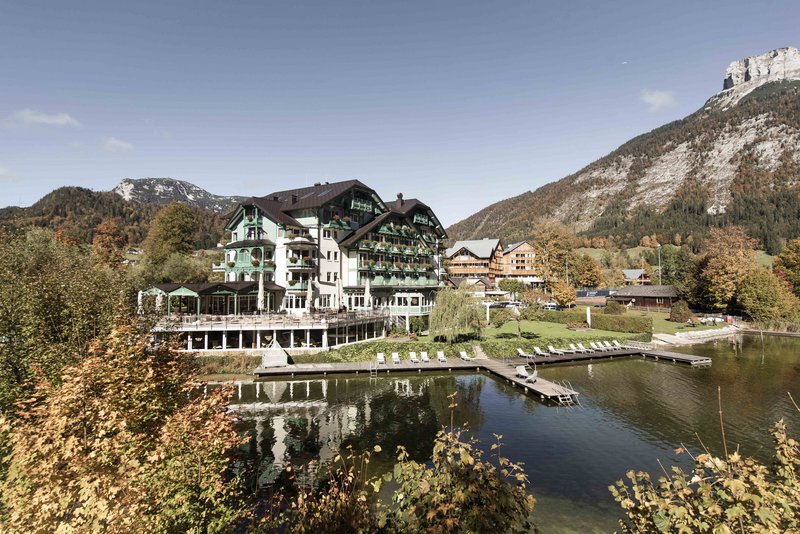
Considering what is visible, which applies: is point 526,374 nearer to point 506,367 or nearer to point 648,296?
point 506,367

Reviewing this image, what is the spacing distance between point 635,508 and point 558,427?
1977 centimetres

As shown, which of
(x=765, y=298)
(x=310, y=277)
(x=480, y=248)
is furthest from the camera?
(x=480, y=248)

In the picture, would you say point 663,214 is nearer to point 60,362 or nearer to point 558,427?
point 558,427

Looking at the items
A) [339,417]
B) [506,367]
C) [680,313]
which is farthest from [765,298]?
[339,417]

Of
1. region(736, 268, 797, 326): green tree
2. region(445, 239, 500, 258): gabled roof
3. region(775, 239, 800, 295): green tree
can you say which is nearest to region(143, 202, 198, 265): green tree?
region(445, 239, 500, 258): gabled roof

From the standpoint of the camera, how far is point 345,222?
53062 millimetres

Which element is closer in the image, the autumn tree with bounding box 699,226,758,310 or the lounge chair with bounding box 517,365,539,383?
the lounge chair with bounding box 517,365,539,383

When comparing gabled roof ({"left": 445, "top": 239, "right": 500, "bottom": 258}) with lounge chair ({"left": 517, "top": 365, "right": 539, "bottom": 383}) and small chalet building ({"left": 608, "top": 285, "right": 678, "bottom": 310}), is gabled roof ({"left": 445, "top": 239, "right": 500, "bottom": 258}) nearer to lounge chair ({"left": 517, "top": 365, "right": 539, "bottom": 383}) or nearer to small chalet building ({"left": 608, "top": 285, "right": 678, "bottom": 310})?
small chalet building ({"left": 608, "top": 285, "right": 678, "bottom": 310})

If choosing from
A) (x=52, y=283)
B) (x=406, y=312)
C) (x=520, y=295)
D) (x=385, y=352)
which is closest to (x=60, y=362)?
(x=52, y=283)

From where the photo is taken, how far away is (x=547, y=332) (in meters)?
55.5

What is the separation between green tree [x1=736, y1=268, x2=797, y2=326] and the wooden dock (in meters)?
30.5

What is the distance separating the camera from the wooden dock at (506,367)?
1242 inches

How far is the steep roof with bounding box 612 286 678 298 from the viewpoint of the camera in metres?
79.6

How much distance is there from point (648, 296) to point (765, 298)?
2162cm
